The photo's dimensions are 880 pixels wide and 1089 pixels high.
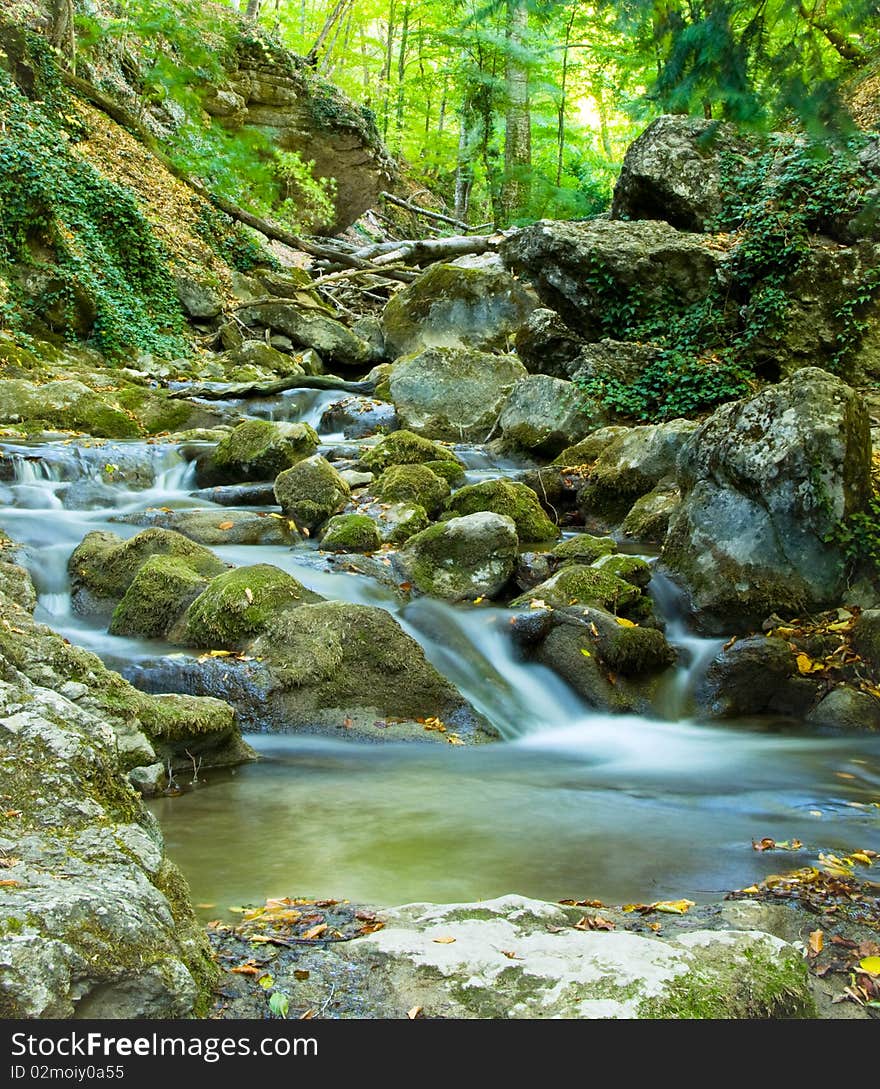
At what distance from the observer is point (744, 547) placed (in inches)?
303

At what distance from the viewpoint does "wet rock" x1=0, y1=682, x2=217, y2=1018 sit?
181cm

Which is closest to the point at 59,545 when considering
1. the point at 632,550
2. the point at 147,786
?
the point at 147,786

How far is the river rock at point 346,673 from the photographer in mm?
5887

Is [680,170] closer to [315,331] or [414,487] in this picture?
[315,331]

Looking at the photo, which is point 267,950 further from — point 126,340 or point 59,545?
point 126,340

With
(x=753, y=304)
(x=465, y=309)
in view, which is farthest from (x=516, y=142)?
(x=753, y=304)

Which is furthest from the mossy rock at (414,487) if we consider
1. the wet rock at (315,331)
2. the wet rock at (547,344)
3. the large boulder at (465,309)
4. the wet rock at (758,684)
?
the wet rock at (315,331)

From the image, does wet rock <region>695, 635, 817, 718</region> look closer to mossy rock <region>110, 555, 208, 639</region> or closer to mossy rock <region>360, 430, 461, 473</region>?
mossy rock <region>110, 555, 208, 639</region>

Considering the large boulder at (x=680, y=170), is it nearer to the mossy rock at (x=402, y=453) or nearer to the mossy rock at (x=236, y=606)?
the mossy rock at (x=402, y=453)

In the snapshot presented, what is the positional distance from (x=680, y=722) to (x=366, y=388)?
1030 centimetres

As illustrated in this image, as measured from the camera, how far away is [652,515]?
9.56m

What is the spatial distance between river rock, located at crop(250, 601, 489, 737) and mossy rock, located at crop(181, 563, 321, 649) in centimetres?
15

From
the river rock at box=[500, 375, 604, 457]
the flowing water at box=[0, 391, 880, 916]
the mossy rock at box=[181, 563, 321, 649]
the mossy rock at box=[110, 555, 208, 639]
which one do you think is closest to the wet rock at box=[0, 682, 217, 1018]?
the flowing water at box=[0, 391, 880, 916]

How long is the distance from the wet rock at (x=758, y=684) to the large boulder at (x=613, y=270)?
7846mm
